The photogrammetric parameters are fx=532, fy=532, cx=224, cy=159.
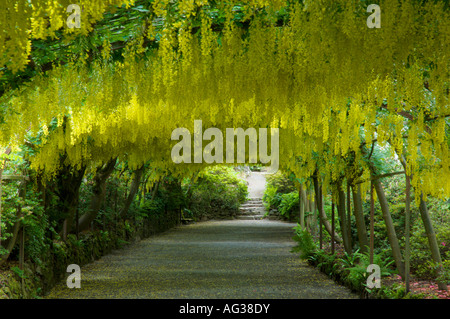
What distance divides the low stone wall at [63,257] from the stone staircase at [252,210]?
8.75 metres

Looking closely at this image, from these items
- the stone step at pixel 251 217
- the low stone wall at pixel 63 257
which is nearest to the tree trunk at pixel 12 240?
the low stone wall at pixel 63 257

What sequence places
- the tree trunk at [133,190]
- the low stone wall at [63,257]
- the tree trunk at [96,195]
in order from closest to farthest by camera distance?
the low stone wall at [63,257] → the tree trunk at [96,195] → the tree trunk at [133,190]

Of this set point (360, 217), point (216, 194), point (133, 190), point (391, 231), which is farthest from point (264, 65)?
point (216, 194)

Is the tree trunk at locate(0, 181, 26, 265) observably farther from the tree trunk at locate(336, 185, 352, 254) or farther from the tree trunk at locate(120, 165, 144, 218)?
the tree trunk at locate(120, 165, 144, 218)

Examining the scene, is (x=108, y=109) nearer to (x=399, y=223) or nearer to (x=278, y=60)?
(x=278, y=60)

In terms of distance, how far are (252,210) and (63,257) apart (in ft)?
56.3

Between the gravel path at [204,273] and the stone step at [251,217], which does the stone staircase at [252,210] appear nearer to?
the stone step at [251,217]

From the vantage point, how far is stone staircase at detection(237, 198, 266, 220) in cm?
2307

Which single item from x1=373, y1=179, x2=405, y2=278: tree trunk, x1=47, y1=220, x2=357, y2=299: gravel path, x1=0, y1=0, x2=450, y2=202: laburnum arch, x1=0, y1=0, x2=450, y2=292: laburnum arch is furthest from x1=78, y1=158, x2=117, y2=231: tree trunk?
x1=373, y1=179, x2=405, y2=278: tree trunk

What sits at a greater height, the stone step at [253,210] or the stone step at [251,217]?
the stone step at [253,210]

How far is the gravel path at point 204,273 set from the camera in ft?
20.1

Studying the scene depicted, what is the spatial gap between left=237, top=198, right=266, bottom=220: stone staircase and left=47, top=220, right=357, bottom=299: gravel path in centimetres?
998

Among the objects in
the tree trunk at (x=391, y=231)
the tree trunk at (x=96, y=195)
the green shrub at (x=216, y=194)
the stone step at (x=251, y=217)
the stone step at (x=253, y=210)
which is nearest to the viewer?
the tree trunk at (x=391, y=231)
